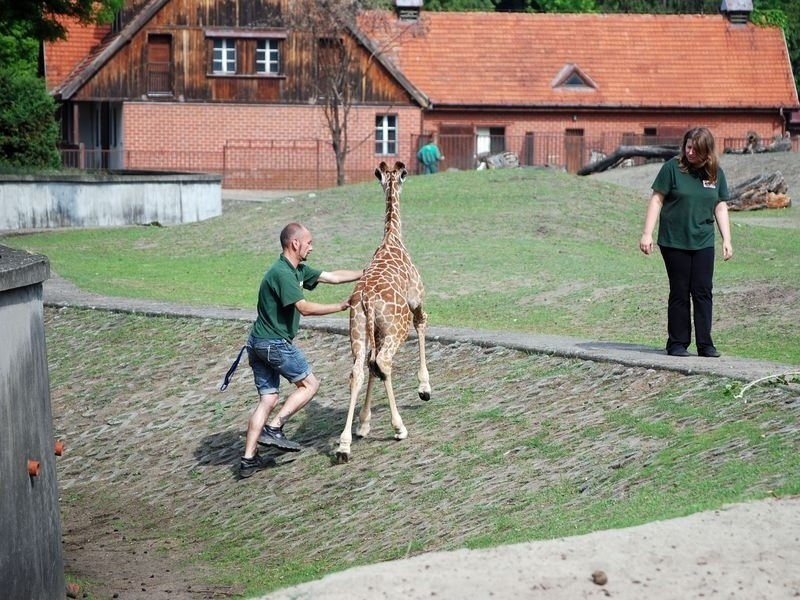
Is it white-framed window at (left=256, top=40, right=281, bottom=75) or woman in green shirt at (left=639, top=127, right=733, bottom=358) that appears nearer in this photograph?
woman in green shirt at (left=639, top=127, right=733, bottom=358)

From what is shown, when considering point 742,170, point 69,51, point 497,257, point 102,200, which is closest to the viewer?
point 497,257

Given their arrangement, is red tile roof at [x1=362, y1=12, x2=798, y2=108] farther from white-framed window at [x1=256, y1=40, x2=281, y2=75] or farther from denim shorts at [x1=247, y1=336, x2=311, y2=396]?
denim shorts at [x1=247, y1=336, x2=311, y2=396]

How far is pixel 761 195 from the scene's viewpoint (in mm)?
36656

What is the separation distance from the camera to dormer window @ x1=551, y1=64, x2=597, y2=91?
5816cm

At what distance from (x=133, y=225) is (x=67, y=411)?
56.7 ft

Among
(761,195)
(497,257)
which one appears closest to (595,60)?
(761,195)

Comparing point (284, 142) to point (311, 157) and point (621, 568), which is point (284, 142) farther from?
point (621, 568)

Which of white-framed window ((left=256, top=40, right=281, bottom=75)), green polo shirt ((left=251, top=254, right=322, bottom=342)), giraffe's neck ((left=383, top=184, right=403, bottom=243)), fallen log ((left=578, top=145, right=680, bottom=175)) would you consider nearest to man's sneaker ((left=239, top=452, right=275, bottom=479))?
green polo shirt ((left=251, top=254, right=322, bottom=342))

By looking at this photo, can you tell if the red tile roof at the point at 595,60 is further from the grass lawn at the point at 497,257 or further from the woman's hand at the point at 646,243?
the woman's hand at the point at 646,243

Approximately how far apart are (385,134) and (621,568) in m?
47.4

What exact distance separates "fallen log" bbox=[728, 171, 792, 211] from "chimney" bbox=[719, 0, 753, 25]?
25688 mm

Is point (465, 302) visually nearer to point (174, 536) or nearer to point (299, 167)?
point (174, 536)

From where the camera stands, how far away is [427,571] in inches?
318

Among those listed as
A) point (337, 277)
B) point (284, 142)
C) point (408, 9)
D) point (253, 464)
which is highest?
point (408, 9)
